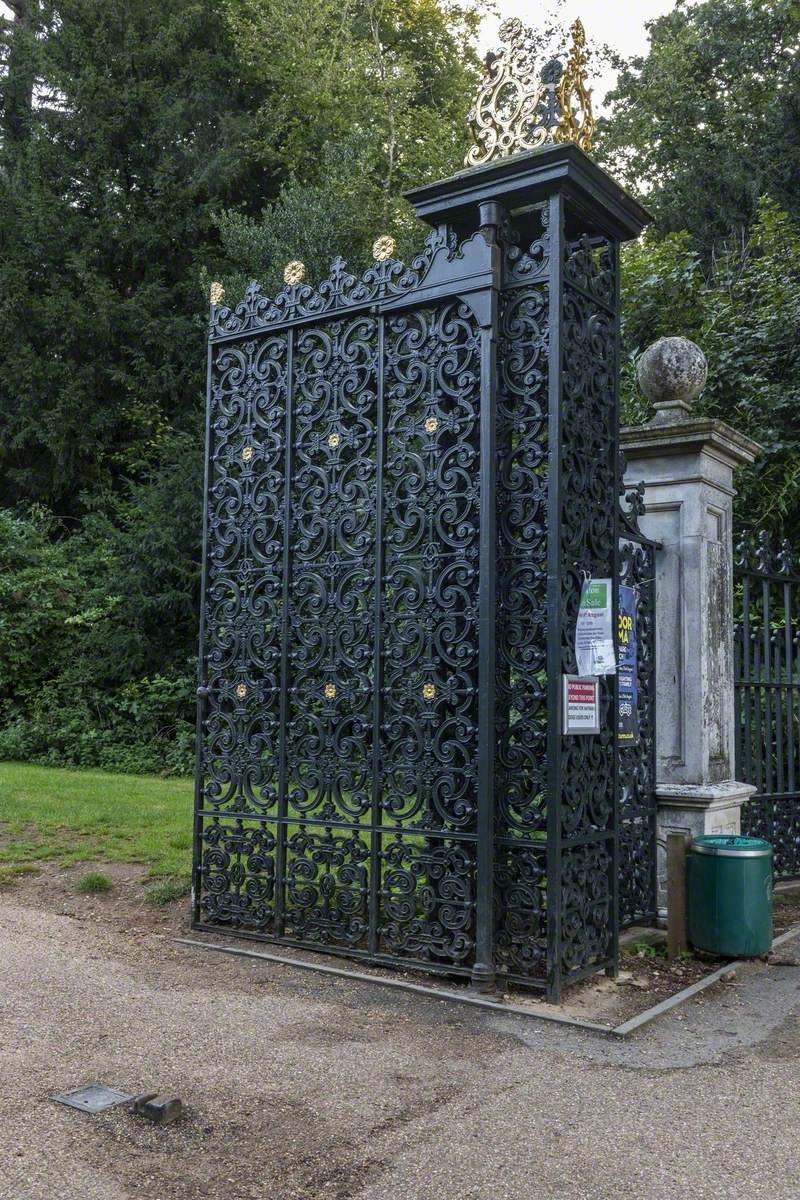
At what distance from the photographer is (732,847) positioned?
6.12m

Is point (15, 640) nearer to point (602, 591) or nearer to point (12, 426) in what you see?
point (12, 426)

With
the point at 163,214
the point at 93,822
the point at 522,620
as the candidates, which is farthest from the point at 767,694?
the point at 163,214

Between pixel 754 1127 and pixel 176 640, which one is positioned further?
pixel 176 640

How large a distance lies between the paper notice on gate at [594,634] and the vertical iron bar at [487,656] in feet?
1.49

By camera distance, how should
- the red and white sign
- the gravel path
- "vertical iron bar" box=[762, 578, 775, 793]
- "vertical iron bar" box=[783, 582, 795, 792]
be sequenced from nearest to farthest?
the gravel path → the red and white sign → "vertical iron bar" box=[762, 578, 775, 793] → "vertical iron bar" box=[783, 582, 795, 792]

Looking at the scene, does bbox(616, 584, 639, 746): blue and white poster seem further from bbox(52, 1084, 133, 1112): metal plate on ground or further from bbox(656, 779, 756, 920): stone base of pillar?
bbox(52, 1084, 133, 1112): metal plate on ground

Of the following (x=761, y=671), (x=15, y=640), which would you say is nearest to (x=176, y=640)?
(x=15, y=640)

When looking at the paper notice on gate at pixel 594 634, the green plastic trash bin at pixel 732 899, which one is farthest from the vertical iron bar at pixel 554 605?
the green plastic trash bin at pixel 732 899

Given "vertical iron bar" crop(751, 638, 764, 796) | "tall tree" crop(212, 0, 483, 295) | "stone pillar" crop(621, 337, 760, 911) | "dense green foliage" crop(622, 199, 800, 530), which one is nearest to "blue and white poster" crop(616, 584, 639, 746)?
"stone pillar" crop(621, 337, 760, 911)

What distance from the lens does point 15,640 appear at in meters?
16.0

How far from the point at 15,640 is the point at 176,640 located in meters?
2.41

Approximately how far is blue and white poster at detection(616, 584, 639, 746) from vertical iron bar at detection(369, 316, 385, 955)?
1484 millimetres

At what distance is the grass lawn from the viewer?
8.09 m

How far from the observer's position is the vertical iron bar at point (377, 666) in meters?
5.77
